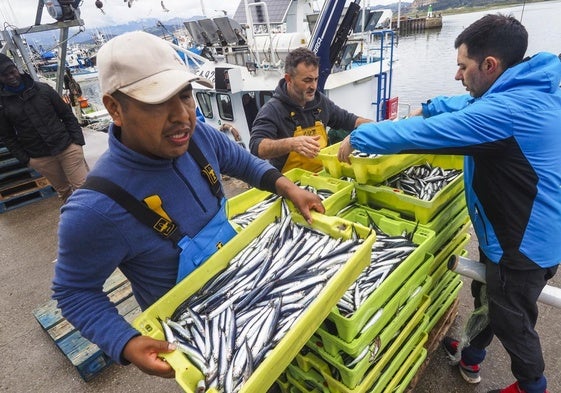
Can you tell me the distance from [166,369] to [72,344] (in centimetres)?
293

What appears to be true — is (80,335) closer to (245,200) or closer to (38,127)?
(245,200)

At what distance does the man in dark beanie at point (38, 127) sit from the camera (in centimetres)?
521

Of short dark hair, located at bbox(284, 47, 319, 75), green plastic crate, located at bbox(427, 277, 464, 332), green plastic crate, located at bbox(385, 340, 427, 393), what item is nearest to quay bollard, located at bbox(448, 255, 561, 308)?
green plastic crate, located at bbox(427, 277, 464, 332)

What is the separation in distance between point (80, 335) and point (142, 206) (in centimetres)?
308

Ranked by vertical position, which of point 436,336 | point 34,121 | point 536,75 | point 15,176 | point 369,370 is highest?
point 536,75

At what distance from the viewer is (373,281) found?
6.50ft

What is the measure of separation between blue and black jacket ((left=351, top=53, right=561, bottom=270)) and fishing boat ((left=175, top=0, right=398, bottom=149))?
184 inches

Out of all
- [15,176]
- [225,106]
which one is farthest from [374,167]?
[15,176]

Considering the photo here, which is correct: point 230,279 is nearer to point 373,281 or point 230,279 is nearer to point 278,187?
point 278,187

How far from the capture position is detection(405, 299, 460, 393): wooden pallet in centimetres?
284

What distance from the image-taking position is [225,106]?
9.09 metres

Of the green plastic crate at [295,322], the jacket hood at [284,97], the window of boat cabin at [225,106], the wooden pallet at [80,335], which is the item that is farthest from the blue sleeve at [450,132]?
the window of boat cabin at [225,106]

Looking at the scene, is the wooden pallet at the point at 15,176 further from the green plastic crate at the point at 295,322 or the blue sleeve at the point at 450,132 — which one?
the blue sleeve at the point at 450,132

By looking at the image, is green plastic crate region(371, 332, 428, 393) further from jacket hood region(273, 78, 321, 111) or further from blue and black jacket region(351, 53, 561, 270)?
jacket hood region(273, 78, 321, 111)
